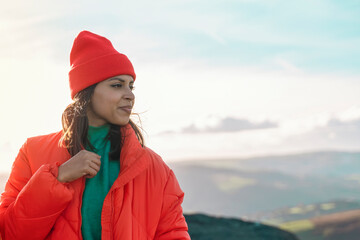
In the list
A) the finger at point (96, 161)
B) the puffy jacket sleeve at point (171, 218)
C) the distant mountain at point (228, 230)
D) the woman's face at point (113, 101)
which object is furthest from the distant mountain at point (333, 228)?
the finger at point (96, 161)

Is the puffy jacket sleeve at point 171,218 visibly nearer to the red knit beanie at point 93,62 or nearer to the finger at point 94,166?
the finger at point 94,166

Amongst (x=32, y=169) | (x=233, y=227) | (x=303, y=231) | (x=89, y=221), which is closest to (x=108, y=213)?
(x=89, y=221)

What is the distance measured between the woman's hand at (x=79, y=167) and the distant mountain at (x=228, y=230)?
656 centimetres

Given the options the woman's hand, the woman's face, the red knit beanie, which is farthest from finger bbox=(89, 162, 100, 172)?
the red knit beanie

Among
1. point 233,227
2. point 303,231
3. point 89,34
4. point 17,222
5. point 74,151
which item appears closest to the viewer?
point 17,222

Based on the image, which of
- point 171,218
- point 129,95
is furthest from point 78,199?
point 129,95

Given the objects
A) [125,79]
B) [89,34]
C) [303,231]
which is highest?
[89,34]

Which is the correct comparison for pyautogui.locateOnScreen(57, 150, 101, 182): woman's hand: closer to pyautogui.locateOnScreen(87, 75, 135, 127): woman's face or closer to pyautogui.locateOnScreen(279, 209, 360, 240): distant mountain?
pyautogui.locateOnScreen(87, 75, 135, 127): woman's face

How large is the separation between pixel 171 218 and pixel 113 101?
1133mm

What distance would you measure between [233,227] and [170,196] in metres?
7.17

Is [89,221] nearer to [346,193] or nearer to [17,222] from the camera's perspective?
[17,222]

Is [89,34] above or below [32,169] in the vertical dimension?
above

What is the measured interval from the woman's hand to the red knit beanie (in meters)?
0.70

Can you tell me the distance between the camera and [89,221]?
11.8 feet
